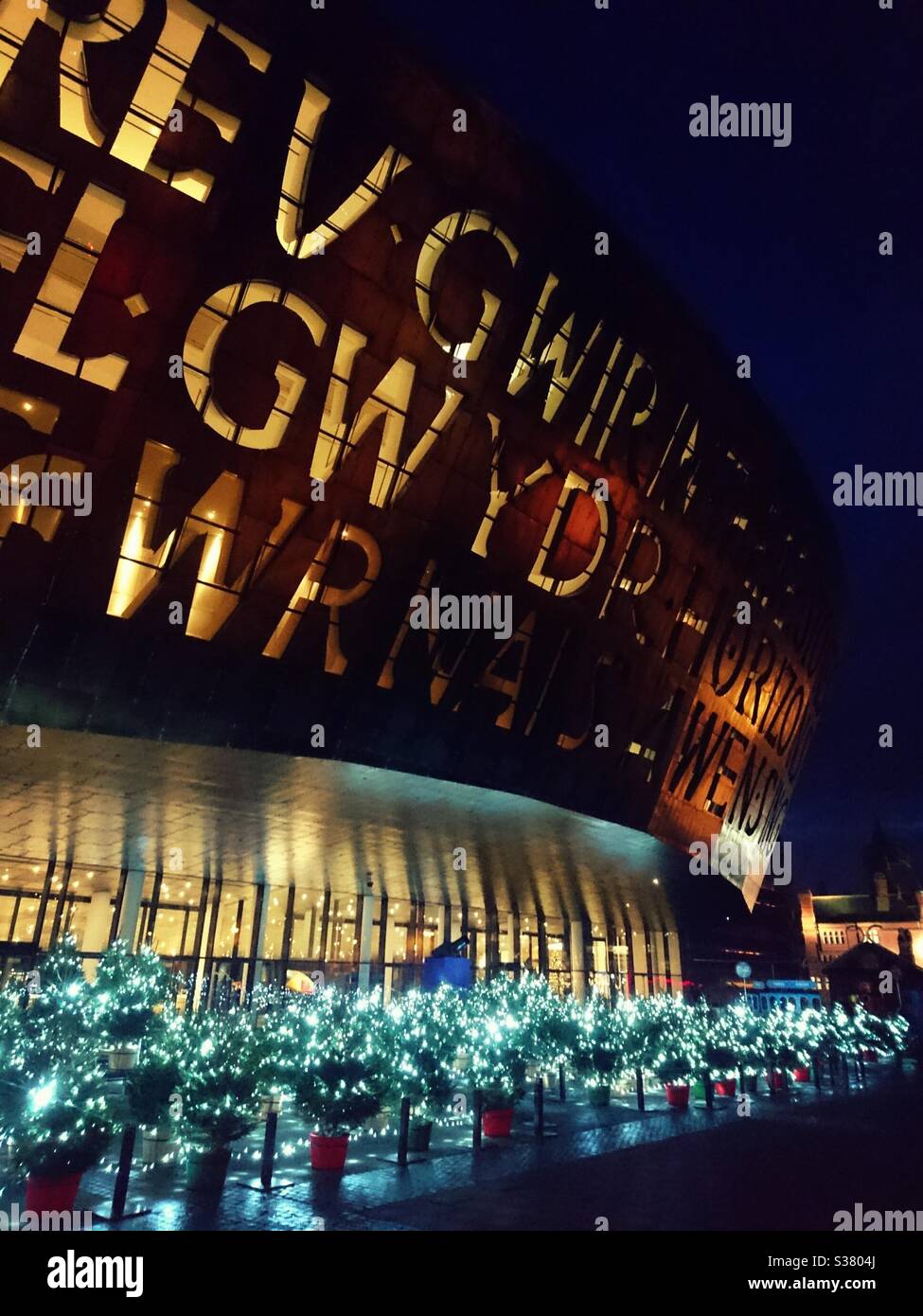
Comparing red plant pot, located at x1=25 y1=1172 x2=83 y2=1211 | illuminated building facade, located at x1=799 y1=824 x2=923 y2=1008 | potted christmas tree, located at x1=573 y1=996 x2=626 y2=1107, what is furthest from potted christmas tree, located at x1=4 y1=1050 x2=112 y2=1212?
illuminated building facade, located at x1=799 y1=824 x2=923 y2=1008

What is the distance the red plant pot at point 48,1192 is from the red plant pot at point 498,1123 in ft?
30.2

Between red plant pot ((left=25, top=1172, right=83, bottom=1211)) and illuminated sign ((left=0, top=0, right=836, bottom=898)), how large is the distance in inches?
400

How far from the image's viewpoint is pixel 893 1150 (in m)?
16.0

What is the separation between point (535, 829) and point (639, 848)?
18.6ft

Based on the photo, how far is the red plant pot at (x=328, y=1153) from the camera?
13555 mm

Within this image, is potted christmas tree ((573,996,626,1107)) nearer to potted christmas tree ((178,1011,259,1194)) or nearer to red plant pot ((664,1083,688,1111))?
red plant pot ((664,1083,688,1111))

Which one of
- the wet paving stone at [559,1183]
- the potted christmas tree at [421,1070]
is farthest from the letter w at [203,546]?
the wet paving stone at [559,1183]

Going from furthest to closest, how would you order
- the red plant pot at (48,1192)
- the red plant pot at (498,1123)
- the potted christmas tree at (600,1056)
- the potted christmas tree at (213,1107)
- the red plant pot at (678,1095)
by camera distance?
the red plant pot at (678,1095)
the potted christmas tree at (600,1056)
the red plant pot at (498,1123)
the potted christmas tree at (213,1107)
the red plant pot at (48,1192)

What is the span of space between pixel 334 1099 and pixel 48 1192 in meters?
4.61

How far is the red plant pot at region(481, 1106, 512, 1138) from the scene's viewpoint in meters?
17.3

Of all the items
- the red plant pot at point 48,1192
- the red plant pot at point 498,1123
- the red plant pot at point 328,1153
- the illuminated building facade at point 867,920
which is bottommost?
the illuminated building facade at point 867,920

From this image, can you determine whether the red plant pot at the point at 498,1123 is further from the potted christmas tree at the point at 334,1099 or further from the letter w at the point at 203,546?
the letter w at the point at 203,546

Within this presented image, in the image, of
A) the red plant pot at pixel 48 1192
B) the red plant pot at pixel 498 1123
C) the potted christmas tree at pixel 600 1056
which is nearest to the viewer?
the red plant pot at pixel 48 1192

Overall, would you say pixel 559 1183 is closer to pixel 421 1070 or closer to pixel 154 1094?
pixel 421 1070
